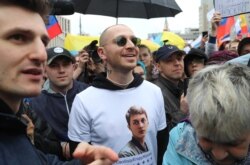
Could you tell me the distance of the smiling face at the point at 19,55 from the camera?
123 centimetres

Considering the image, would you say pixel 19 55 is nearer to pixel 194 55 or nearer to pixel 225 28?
pixel 194 55

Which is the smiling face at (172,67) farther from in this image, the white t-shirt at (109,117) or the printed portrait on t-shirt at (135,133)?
Result: the printed portrait on t-shirt at (135,133)

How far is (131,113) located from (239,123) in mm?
1219

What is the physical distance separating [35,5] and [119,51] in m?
1.50

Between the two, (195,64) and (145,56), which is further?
(145,56)

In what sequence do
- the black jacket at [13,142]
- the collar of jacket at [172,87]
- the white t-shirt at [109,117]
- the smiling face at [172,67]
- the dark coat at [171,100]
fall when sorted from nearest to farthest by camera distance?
1. the black jacket at [13,142]
2. the white t-shirt at [109,117]
3. the dark coat at [171,100]
4. the collar of jacket at [172,87]
5. the smiling face at [172,67]

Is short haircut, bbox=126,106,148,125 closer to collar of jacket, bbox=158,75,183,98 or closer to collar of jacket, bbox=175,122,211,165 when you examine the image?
collar of jacket, bbox=175,122,211,165

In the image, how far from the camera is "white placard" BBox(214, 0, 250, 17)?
163 inches

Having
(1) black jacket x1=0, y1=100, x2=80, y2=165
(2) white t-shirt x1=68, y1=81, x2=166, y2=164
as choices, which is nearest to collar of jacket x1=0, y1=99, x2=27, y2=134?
(1) black jacket x1=0, y1=100, x2=80, y2=165

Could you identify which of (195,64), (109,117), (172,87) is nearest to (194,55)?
(195,64)

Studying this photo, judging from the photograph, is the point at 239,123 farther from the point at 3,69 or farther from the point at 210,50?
the point at 210,50

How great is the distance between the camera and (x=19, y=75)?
4.12 feet

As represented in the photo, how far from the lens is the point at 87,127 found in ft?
8.52

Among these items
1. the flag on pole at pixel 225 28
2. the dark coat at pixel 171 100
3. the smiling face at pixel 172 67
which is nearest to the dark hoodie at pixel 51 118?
the dark coat at pixel 171 100
